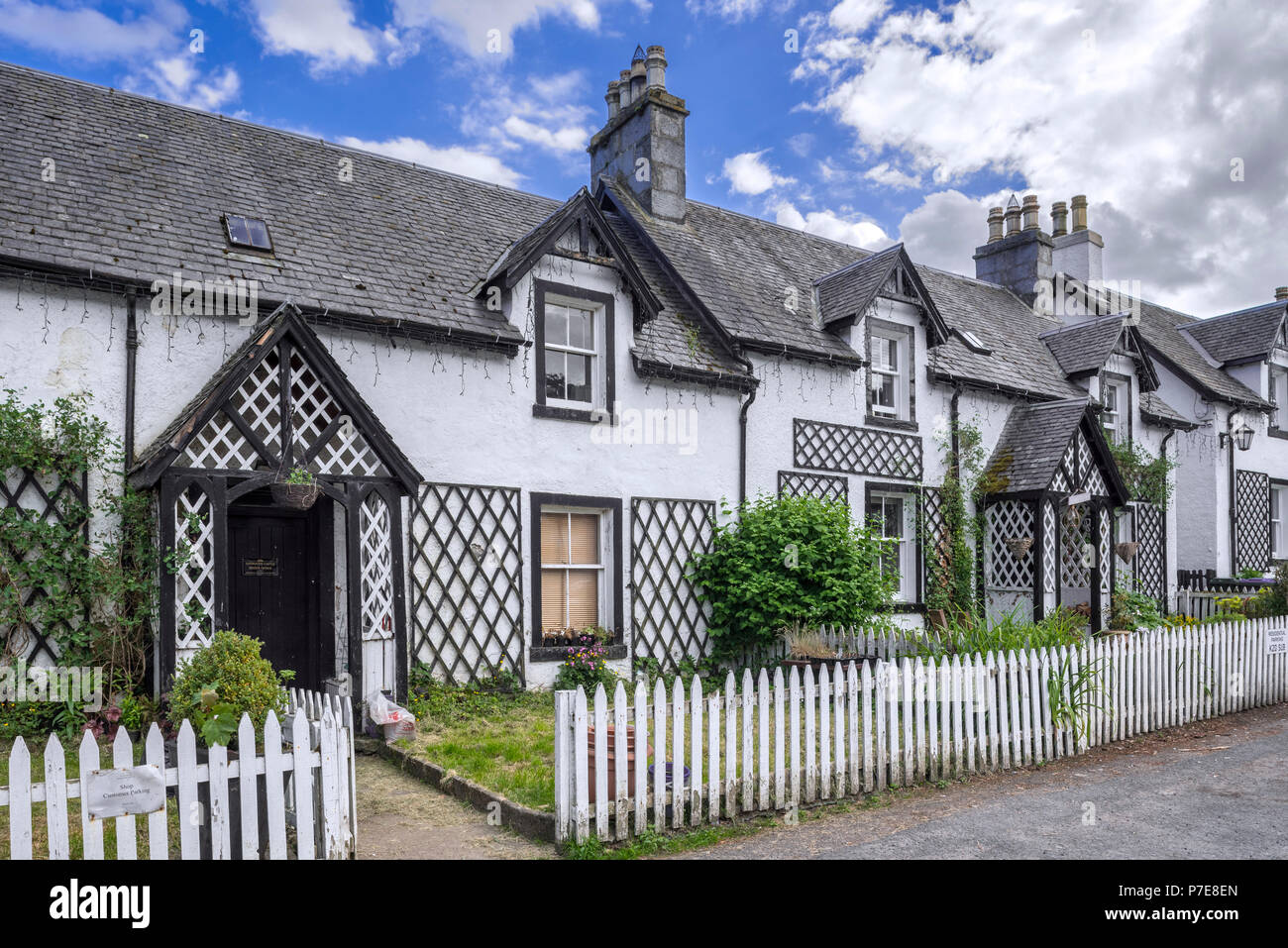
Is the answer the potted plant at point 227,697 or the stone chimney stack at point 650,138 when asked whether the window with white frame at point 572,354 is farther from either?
the potted plant at point 227,697

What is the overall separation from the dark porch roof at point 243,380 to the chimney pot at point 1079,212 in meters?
20.1

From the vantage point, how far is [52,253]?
9.20 metres

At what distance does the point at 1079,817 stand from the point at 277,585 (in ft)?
27.0

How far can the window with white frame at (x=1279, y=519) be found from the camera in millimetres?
23453

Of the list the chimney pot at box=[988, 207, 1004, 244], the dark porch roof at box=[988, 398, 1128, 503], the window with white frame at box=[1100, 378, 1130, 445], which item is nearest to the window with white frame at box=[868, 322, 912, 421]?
the dark porch roof at box=[988, 398, 1128, 503]

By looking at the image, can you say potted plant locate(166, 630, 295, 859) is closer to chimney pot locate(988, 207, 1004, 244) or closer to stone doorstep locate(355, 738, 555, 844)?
stone doorstep locate(355, 738, 555, 844)

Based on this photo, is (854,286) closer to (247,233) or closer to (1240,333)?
(247,233)

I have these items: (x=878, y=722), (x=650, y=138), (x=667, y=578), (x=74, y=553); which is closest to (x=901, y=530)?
(x=667, y=578)

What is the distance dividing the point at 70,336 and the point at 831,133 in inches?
460

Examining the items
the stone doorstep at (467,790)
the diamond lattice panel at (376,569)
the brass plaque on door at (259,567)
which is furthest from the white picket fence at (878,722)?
the brass plaque on door at (259,567)

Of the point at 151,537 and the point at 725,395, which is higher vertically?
the point at 725,395

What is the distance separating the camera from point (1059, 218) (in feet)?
78.6
